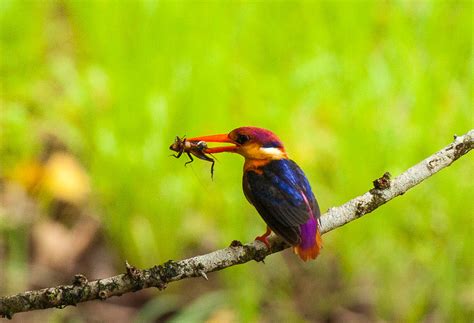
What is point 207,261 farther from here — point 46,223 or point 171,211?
point 46,223

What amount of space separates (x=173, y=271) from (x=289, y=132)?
Answer: 6.54 ft

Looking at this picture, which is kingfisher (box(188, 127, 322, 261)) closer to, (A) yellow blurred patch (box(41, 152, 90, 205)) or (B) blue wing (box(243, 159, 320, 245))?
(B) blue wing (box(243, 159, 320, 245))

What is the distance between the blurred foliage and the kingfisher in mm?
1449

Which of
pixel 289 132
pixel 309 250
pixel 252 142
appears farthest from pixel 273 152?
pixel 289 132

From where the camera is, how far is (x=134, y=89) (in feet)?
8.43

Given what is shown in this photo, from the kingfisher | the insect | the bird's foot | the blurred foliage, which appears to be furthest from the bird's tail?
the blurred foliage

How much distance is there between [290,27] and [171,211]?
35.2 inches

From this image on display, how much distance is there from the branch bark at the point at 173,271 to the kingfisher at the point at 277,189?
0.20ft

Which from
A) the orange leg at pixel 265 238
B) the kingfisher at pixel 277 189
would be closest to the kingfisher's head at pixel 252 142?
the kingfisher at pixel 277 189

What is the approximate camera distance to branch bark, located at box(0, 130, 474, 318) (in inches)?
35.1

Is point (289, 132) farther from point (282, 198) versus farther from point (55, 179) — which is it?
point (282, 198)

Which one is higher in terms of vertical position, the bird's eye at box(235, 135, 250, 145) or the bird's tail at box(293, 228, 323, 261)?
the bird's eye at box(235, 135, 250, 145)

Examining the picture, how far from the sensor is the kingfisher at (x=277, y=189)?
811 mm

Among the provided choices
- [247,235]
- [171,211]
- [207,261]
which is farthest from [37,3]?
[207,261]
